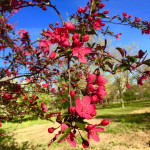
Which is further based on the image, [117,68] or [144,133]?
[144,133]

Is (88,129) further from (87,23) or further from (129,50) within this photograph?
(129,50)

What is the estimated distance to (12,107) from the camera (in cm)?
284

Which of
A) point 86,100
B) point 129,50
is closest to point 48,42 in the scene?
point 86,100

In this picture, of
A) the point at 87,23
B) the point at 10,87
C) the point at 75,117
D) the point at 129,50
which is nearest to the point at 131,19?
the point at 87,23

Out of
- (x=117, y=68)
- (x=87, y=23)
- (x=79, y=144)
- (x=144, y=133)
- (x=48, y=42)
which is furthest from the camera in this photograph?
(x=144, y=133)

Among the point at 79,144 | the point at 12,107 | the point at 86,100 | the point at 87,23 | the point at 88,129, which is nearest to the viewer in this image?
the point at 88,129

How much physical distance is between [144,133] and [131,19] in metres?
4.56

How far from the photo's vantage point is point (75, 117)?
71 cm

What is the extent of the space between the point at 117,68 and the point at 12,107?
260 centimetres

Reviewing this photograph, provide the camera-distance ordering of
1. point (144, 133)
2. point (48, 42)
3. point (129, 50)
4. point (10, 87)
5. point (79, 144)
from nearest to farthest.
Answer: point (48, 42), point (10, 87), point (79, 144), point (144, 133), point (129, 50)

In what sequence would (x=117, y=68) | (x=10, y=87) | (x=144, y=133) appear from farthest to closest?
(x=144, y=133), (x=10, y=87), (x=117, y=68)

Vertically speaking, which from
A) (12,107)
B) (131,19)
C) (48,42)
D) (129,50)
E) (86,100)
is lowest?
(12,107)

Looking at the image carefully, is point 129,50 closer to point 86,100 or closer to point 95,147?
point 95,147

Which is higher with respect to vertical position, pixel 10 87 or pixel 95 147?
pixel 10 87
